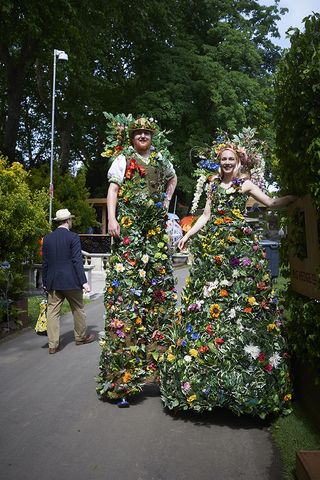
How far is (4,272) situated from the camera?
8242 millimetres

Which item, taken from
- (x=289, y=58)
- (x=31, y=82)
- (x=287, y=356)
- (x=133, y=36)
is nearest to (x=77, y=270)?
(x=287, y=356)

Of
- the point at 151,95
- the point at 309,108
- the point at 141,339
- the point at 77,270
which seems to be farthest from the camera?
the point at 151,95

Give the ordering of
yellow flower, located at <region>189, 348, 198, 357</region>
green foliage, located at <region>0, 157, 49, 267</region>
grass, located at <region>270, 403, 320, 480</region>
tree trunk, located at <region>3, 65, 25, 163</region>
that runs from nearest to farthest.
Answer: grass, located at <region>270, 403, 320, 480</region>, yellow flower, located at <region>189, 348, 198, 357</region>, green foliage, located at <region>0, 157, 49, 267</region>, tree trunk, located at <region>3, 65, 25, 163</region>

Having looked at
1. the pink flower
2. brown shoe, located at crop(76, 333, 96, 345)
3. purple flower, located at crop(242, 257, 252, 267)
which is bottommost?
brown shoe, located at crop(76, 333, 96, 345)

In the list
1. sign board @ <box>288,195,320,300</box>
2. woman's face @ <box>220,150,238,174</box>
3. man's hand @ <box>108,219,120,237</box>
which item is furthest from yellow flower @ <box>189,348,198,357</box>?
woman's face @ <box>220,150,238,174</box>

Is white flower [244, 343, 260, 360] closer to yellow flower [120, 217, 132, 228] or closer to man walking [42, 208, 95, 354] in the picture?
yellow flower [120, 217, 132, 228]

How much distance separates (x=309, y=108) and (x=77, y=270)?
4.49 m

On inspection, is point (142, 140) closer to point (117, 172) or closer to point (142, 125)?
point (142, 125)

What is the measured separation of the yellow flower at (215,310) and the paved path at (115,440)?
898mm

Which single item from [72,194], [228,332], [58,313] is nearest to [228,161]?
[228,332]

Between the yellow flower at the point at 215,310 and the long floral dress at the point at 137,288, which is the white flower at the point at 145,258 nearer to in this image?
the long floral dress at the point at 137,288

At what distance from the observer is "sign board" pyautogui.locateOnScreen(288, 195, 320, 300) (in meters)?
3.82

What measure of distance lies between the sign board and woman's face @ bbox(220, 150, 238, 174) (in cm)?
74

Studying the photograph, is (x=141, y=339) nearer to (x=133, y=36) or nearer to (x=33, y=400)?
(x=33, y=400)
